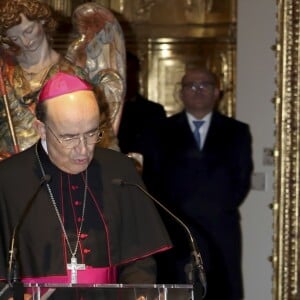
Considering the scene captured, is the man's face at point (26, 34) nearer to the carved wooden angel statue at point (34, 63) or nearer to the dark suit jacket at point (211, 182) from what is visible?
the carved wooden angel statue at point (34, 63)

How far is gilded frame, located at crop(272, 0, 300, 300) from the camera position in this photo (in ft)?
17.9

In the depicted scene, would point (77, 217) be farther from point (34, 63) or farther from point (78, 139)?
point (34, 63)

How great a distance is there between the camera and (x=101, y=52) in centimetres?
429

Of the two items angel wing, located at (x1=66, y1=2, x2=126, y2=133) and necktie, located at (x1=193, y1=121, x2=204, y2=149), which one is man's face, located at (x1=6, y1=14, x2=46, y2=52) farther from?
necktie, located at (x1=193, y1=121, x2=204, y2=149)

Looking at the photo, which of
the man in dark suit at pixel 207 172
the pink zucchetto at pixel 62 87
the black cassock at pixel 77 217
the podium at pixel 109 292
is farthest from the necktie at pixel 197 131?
the podium at pixel 109 292

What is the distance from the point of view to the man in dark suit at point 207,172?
529 cm

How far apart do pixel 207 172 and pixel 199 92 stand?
15.8 inches

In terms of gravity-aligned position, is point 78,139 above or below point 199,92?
below

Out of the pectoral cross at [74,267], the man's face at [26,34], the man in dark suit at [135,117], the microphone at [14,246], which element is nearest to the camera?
the microphone at [14,246]

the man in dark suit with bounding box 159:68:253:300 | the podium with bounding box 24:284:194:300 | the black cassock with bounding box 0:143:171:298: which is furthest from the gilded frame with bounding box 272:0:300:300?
the podium with bounding box 24:284:194:300

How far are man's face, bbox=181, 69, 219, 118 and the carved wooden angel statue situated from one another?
995 millimetres

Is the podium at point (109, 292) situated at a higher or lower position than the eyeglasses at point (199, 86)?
lower

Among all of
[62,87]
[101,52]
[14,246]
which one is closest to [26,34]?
[101,52]

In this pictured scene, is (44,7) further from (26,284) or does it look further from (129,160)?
(26,284)
